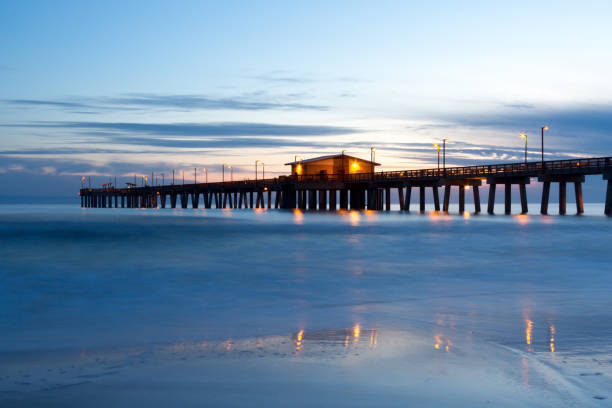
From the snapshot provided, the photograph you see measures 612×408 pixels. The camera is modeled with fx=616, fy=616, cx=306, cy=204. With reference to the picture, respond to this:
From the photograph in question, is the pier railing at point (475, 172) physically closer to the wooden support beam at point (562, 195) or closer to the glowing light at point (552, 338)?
the wooden support beam at point (562, 195)

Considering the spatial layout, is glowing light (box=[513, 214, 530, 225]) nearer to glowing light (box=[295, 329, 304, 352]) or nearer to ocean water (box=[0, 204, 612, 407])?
ocean water (box=[0, 204, 612, 407])

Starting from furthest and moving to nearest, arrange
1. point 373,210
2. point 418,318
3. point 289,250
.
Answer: point 373,210, point 289,250, point 418,318

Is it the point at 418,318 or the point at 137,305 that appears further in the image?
the point at 137,305

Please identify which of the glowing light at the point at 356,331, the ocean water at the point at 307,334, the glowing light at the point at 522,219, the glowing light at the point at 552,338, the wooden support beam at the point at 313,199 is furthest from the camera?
the wooden support beam at the point at 313,199

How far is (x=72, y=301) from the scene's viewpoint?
1173 cm

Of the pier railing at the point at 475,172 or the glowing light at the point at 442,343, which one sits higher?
the pier railing at the point at 475,172

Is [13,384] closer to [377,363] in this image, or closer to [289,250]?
[377,363]

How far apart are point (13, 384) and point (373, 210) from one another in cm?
7547

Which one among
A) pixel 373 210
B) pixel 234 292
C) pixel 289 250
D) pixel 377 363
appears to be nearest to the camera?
pixel 377 363

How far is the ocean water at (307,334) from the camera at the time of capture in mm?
5664

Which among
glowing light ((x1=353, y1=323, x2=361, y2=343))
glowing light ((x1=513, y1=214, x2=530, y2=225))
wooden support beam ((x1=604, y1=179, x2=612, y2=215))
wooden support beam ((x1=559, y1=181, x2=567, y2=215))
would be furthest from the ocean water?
wooden support beam ((x1=559, y1=181, x2=567, y2=215))

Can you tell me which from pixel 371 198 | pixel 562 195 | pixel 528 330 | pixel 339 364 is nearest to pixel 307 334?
pixel 339 364

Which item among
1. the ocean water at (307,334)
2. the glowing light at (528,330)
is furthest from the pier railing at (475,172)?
the glowing light at (528,330)

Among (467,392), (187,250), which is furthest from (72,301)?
(187,250)
